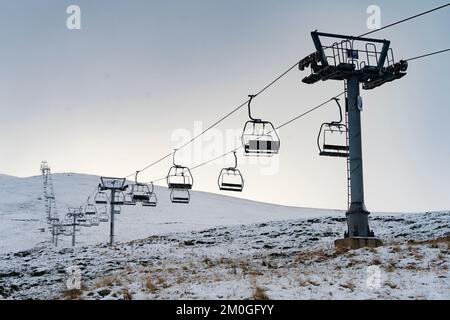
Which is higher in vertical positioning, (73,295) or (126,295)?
(126,295)

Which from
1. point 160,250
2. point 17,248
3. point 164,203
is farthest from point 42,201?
point 160,250

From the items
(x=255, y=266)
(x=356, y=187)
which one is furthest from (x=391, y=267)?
(x=255, y=266)

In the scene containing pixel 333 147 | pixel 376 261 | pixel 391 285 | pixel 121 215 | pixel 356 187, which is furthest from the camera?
pixel 121 215

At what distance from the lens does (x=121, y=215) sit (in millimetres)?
116125

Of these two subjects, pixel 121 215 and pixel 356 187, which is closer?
pixel 356 187

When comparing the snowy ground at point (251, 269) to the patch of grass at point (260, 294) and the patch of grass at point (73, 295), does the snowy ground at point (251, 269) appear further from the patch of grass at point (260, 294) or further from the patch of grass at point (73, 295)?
the patch of grass at point (73, 295)

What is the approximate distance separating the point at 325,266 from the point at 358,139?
21.1 feet

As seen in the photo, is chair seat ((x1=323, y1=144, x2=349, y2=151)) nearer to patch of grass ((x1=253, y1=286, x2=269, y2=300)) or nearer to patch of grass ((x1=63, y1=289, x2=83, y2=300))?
patch of grass ((x1=253, y1=286, x2=269, y2=300))

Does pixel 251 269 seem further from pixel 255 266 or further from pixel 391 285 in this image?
pixel 391 285

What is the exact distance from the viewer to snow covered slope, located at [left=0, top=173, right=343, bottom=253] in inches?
3546

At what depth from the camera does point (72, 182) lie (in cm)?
16162

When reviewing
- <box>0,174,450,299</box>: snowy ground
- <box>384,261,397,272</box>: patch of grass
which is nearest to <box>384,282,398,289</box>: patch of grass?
<box>0,174,450,299</box>: snowy ground
